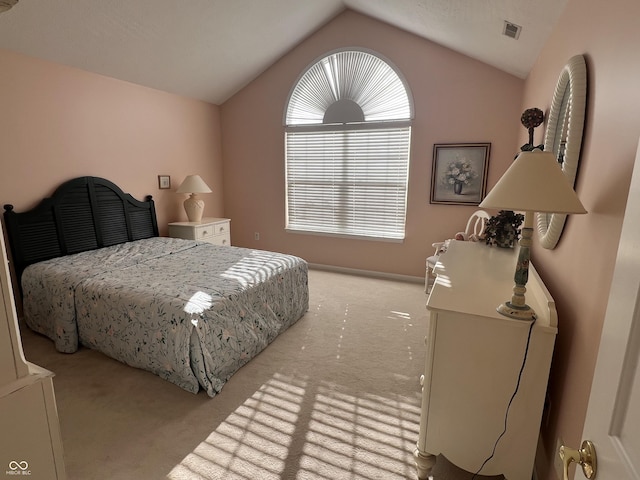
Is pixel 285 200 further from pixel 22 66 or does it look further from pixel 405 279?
pixel 22 66

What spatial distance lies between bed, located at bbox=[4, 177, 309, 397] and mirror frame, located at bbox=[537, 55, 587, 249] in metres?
1.89

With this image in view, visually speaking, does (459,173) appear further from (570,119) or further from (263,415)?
(263,415)

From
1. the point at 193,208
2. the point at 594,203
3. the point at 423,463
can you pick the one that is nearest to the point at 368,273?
the point at 193,208

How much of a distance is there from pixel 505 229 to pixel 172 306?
92.4 inches

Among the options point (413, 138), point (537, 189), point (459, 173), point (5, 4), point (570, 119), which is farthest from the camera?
point (413, 138)

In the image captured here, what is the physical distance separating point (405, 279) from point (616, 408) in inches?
151

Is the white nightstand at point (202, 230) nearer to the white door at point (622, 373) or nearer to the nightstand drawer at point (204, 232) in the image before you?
the nightstand drawer at point (204, 232)

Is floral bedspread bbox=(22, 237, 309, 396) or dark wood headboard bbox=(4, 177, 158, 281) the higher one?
dark wood headboard bbox=(4, 177, 158, 281)

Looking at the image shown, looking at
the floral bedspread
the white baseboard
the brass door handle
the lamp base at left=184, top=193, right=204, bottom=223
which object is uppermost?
the lamp base at left=184, top=193, right=204, bottom=223

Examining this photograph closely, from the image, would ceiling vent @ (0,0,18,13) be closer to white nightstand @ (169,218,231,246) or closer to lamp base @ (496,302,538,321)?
lamp base @ (496,302,538,321)

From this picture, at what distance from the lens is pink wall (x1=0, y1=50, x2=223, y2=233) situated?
2.88 meters

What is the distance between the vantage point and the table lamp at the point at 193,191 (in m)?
4.20

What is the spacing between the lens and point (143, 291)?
89.4 inches

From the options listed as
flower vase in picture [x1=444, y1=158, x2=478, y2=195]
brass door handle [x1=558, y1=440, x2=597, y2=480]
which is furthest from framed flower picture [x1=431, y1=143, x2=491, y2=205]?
brass door handle [x1=558, y1=440, x2=597, y2=480]
